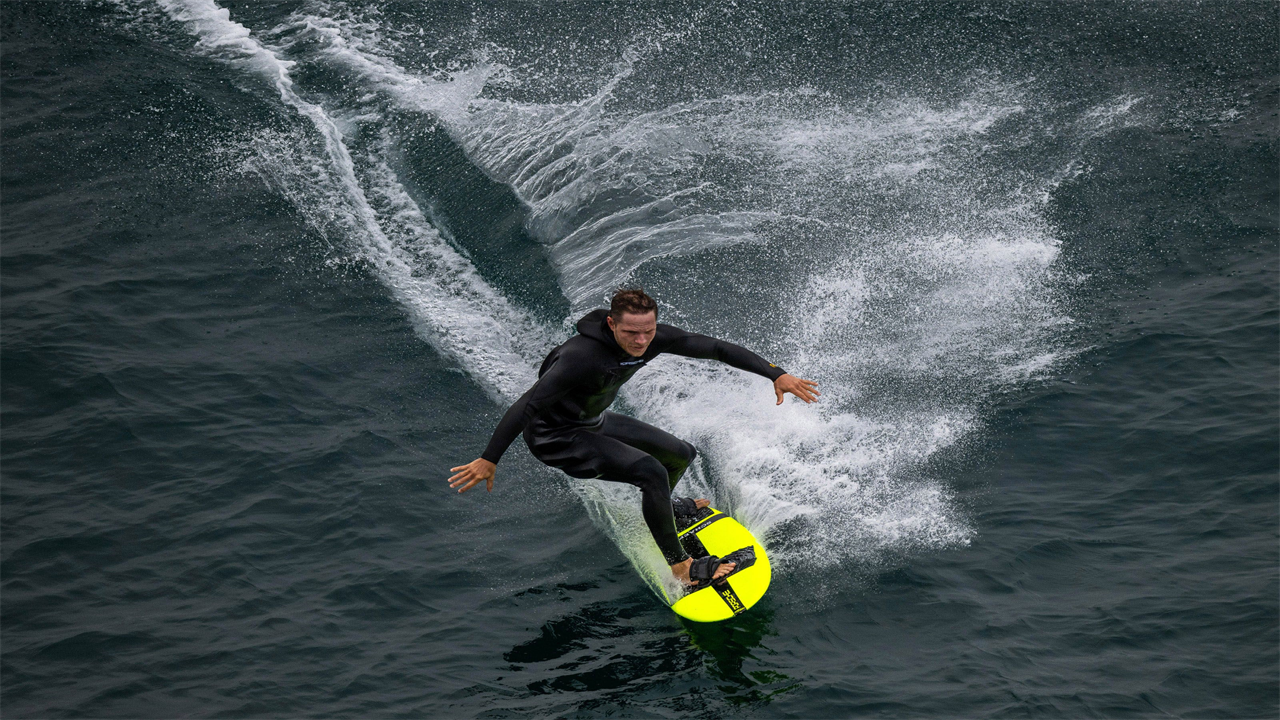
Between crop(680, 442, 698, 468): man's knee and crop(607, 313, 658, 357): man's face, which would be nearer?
crop(607, 313, 658, 357): man's face

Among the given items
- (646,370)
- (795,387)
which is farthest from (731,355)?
(646,370)

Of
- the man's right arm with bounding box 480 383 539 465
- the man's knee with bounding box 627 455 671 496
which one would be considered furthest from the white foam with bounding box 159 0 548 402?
the man's right arm with bounding box 480 383 539 465

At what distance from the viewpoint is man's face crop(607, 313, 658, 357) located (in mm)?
7309

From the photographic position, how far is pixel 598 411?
8.02 m

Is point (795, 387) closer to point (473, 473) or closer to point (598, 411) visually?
point (598, 411)

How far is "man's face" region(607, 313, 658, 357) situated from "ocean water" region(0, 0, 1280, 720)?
2.15m

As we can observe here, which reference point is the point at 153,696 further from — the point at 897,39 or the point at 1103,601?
the point at 897,39

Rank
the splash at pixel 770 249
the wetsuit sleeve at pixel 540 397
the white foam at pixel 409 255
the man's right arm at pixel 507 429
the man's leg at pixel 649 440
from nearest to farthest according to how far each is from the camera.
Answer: the man's right arm at pixel 507 429 → the wetsuit sleeve at pixel 540 397 → the man's leg at pixel 649 440 → the splash at pixel 770 249 → the white foam at pixel 409 255

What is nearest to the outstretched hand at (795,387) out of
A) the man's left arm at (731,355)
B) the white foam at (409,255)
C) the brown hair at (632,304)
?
the man's left arm at (731,355)

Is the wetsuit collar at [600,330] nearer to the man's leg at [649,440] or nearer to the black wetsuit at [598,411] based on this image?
the black wetsuit at [598,411]

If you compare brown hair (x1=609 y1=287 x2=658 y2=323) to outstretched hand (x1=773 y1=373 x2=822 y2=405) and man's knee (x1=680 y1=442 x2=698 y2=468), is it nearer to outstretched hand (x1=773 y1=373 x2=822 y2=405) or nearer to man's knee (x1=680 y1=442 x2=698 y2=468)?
outstretched hand (x1=773 y1=373 x2=822 y2=405)

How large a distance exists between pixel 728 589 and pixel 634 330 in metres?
2.25

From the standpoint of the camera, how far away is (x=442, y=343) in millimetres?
11492

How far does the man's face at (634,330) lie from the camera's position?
7.31 meters
